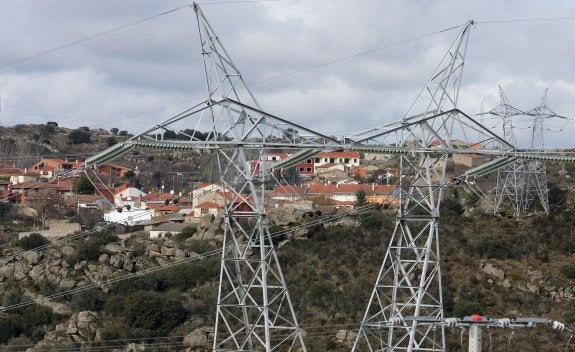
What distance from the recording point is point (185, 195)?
313 ft

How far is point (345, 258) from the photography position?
206 ft

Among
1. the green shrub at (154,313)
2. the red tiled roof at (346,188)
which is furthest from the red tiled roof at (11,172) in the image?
the green shrub at (154,313)

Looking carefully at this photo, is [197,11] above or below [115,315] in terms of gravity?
above

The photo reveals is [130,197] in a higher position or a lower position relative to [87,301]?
higher

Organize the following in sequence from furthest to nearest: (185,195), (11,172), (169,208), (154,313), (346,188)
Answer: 1. (11,172)
2. (185,195)
3. (346,188)
4. (169,208)
5. (154,313)

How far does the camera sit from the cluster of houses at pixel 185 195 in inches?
3228

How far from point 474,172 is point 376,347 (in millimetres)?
11744

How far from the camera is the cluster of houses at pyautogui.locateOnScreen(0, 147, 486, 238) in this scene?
8200 centimetres

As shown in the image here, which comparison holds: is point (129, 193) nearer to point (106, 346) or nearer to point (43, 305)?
point (43, 305)

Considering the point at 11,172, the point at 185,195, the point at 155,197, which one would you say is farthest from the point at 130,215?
the point at 11,172

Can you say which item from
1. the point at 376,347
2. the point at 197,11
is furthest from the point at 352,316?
the point at 197,11

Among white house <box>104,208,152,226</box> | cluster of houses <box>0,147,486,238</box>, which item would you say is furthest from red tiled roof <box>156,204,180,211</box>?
white house <box>104,208,152,226</box>

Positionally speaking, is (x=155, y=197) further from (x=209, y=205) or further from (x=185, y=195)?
(x=209, y=205)

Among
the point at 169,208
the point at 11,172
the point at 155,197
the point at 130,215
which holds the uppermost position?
the point at 11,172
